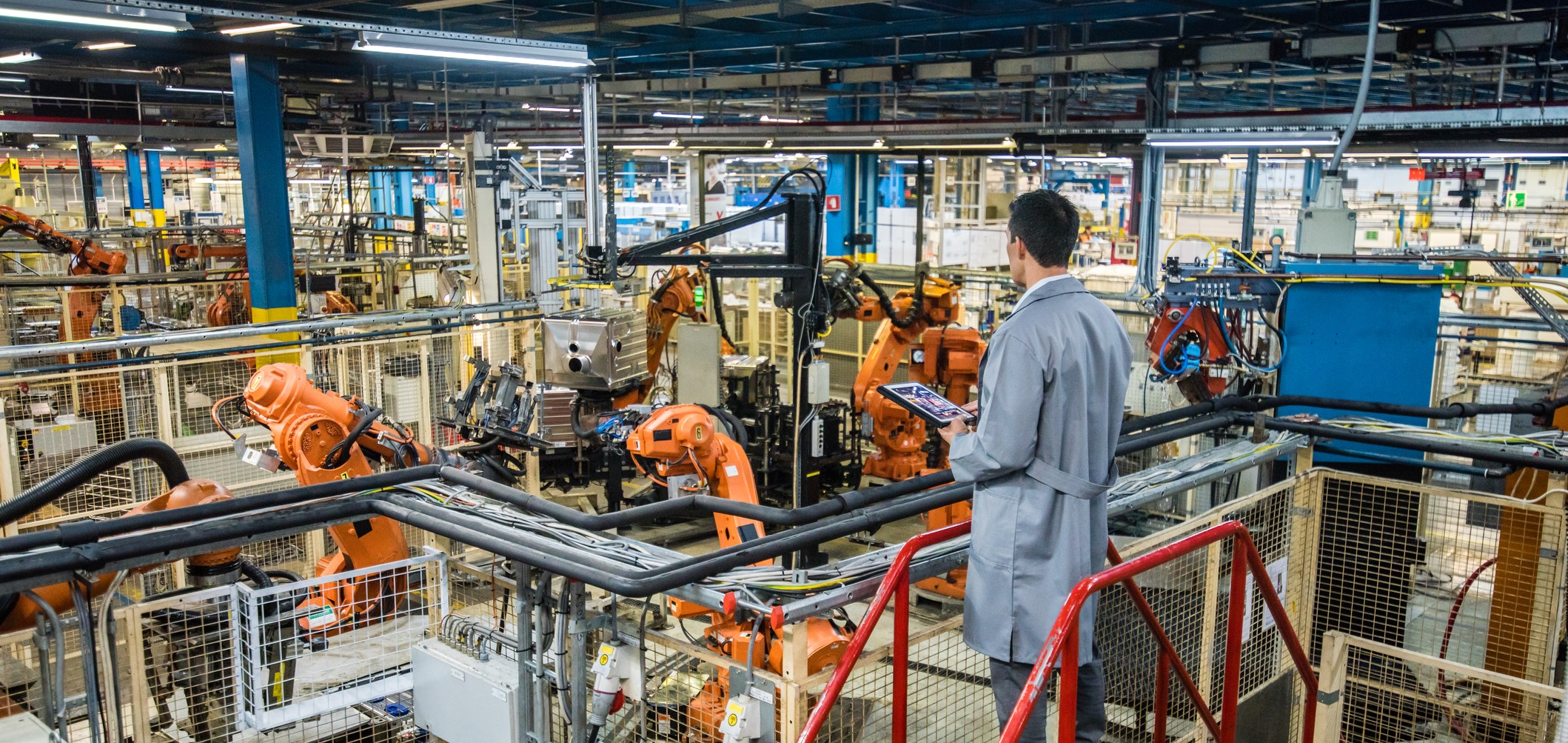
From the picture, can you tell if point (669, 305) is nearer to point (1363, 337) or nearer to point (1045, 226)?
point (1363, 337)

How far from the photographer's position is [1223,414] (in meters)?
4.68

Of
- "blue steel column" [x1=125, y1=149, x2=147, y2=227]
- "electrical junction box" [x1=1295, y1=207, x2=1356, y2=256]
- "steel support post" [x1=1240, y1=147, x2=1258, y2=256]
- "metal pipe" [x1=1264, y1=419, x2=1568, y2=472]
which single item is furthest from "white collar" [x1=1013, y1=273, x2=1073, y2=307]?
"blue steel column" [x1=125, y1=149, x2=147, y2=227]

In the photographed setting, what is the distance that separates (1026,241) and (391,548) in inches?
156

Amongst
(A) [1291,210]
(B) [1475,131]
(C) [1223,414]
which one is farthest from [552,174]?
(C) [1223,414]

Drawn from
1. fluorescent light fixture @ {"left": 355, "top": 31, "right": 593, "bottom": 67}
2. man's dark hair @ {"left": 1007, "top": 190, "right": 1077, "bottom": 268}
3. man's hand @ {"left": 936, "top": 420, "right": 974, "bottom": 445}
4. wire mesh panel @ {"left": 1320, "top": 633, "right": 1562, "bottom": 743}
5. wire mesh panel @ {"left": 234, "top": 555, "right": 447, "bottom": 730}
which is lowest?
wire mesh panel @ {"left": 1320, "top": 633, "right": 1562, "bottom": 743}

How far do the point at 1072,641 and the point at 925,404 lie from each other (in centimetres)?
79

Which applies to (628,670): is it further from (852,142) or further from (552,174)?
(552,174)

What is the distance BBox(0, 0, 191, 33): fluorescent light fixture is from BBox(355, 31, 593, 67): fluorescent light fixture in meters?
0.88

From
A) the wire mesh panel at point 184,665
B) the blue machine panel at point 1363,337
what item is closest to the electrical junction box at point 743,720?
the wire mesh panel at point 184,665

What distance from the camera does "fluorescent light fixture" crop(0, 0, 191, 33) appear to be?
4637mm

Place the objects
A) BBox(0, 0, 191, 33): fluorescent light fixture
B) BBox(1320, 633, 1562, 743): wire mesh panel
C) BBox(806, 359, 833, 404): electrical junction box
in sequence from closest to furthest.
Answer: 1. BBox(1320, 633, 1562, 743): wire mesh panel
2. BBox(0, 0, 191, 33): fluorescent light fixture
3. BBox(806, 359, 833, 404): electrical junction box

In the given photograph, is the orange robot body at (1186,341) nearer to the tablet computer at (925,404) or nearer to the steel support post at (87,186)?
the tablet computer at (925,404)

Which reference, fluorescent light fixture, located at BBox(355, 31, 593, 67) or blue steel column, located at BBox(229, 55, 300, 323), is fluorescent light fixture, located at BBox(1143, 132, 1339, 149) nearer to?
fluorescent light fixture, located at BBox(355, 31, 593, 67)

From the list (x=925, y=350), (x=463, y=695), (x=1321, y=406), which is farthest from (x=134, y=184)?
(x=1321, y=406)
